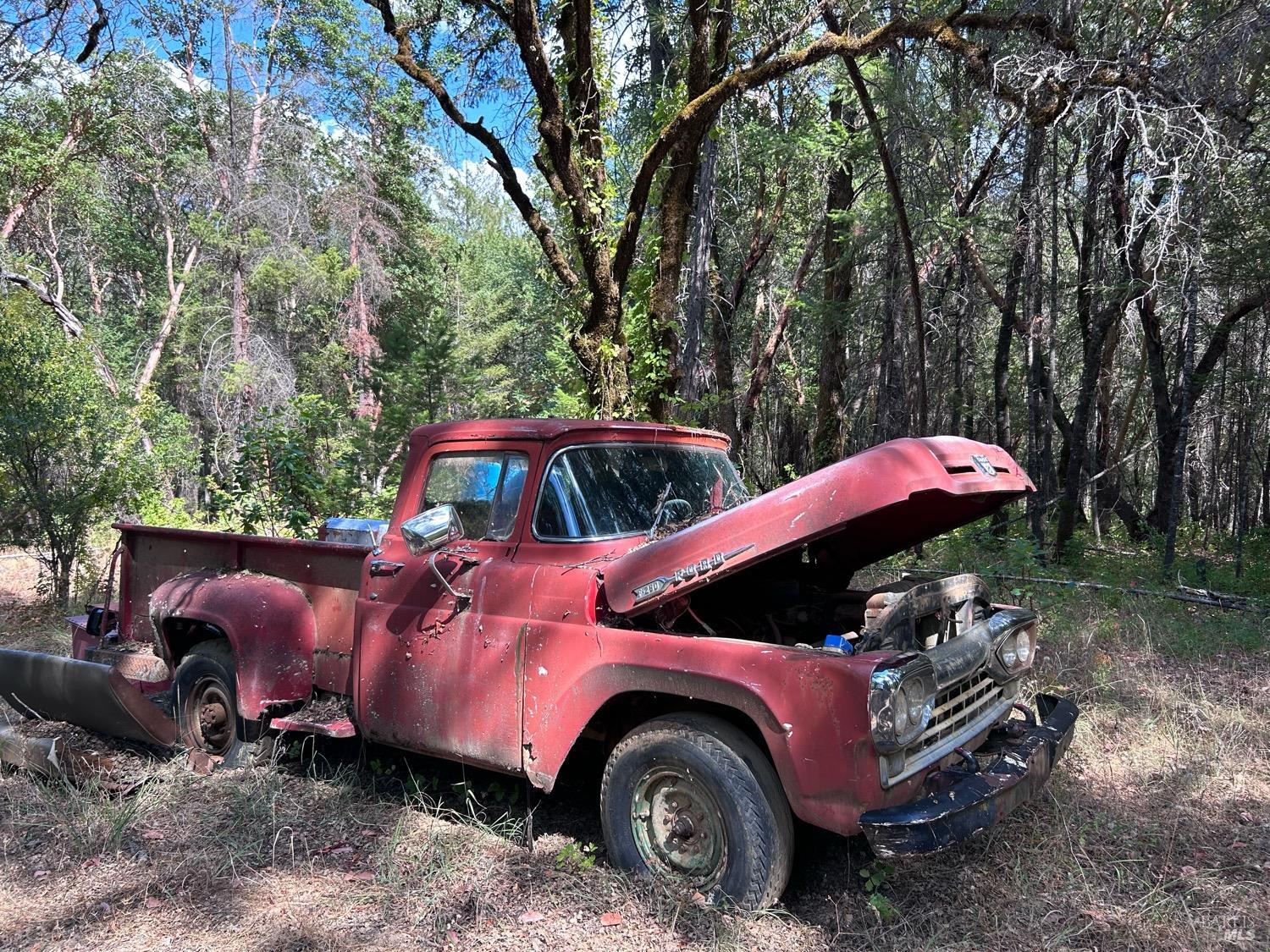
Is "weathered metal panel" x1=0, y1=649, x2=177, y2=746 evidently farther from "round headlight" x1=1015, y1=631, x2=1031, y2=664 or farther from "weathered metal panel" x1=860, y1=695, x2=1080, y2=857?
"round headlight" x1=1015, y1=631, x2=1031, y2=664

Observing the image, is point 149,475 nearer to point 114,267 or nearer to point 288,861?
point 288,861

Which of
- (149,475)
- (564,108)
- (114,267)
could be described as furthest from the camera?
(114,267)

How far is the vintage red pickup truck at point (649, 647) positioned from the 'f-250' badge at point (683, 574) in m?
0.01

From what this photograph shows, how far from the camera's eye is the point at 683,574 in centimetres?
322

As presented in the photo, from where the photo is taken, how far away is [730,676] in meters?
3.01

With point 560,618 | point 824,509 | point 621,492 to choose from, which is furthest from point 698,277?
point 824,509

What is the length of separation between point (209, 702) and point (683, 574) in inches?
140

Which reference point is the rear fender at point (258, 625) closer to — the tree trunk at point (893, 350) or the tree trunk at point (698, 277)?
the tree trunk at point (698, 277)

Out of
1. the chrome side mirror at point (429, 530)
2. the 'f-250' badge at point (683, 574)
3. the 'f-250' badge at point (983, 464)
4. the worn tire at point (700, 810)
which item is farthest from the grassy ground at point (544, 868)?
the 'f-250' badge at point (983, 464)

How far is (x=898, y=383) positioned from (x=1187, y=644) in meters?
8.37

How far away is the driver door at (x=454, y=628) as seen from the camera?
12.1 ft

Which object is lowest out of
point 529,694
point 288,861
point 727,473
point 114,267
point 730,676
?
point 288,861

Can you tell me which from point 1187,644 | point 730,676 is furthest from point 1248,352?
point 730,676

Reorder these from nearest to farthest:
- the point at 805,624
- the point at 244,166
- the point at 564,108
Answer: the point at 805,624
the point at 564,108
the point at 244,166
